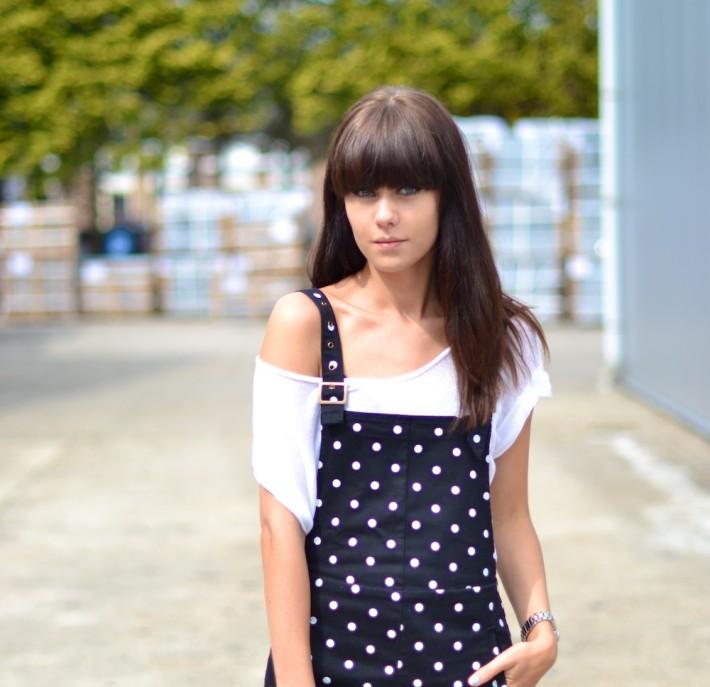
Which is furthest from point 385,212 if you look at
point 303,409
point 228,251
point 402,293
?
point 228,251

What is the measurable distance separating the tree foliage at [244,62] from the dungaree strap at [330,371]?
20229 mm

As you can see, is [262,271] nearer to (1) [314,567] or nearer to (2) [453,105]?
(2) [453,105]

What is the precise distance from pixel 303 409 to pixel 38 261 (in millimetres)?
17913

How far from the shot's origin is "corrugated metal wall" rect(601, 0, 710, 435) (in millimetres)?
8609

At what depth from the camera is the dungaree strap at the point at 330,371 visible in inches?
70.5

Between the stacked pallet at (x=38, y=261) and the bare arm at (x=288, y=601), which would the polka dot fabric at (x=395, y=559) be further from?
the stacked pallet at (x=38, y=261)

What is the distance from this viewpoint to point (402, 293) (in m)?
1.90

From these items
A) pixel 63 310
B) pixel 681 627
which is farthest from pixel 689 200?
pixel 63 310

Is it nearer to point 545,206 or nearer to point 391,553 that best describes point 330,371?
point 391,553

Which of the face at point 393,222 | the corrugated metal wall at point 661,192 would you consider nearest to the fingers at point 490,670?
the face at point 393,222

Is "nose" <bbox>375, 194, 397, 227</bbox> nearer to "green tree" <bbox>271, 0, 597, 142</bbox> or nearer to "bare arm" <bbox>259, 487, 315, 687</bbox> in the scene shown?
"bare arm" <bbox>259, 487, 315, 687</bbox>

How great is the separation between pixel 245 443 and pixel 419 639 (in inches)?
271

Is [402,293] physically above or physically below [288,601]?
above

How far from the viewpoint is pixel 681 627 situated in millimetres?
4711
